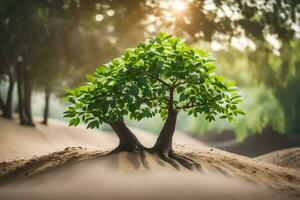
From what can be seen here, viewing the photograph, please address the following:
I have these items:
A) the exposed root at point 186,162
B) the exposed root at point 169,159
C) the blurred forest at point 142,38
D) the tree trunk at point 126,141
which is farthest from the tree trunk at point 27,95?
the exposed root at point 186,162

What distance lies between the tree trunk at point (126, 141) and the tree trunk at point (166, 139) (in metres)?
0.32

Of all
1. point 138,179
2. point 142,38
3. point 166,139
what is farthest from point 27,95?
point 138,179

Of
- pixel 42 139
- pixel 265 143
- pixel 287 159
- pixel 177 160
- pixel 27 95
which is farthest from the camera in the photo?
pixel 265 143

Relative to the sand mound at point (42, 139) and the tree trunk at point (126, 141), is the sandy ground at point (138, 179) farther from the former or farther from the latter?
the sand mound at point (42, 139)

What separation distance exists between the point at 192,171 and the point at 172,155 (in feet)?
3.52

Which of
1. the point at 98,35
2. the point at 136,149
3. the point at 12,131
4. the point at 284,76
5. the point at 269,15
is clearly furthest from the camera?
the point at 98,35

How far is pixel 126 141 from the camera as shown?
861 cm

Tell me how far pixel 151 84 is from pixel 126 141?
120 centimetres

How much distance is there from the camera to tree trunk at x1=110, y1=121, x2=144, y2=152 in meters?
8.48

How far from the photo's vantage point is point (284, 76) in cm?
1981

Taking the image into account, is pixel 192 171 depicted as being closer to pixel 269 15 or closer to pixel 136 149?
pixel 136 149

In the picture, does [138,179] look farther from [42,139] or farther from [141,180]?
[42,139]

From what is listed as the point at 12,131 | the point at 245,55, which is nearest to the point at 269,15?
the point at 245,55

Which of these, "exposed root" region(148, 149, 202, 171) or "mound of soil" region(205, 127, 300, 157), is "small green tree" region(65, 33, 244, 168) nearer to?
"exposed root" region(148, 149, 202, 171)
